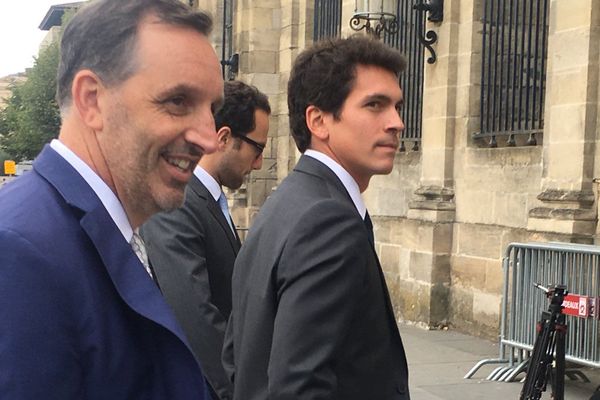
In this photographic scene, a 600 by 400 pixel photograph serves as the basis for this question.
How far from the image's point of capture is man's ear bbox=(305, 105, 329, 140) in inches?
99.1

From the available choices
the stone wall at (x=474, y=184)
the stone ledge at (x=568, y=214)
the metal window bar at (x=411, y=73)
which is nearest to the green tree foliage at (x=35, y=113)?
the metal window bar at (x=411, y=73)

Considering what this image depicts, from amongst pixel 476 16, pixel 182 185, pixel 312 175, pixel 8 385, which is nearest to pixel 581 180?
pixel 476 16

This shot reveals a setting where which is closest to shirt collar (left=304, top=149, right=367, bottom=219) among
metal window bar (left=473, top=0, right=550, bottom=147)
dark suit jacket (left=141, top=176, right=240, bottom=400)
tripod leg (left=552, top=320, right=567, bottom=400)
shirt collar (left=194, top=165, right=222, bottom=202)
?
dark suit jacket (left=141, top=176, right=240, bottom=400)

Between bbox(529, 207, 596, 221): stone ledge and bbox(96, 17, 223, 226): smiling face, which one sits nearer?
bbox(96, 17, 223, 226): smiling face

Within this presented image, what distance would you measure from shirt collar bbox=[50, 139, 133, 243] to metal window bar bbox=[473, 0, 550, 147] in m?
6.88

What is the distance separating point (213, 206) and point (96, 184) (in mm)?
1954

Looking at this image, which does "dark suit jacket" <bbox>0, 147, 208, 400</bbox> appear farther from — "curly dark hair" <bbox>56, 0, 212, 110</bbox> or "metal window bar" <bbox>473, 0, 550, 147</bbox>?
"metal window bar" <bbox>473, 0, 550, 147</bbox>

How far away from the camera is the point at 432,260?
884 cm

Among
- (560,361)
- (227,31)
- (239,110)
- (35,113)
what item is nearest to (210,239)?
(239,110)

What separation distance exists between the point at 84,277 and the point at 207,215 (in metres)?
2.05

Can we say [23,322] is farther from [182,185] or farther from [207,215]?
[207,215]

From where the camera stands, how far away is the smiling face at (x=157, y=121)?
1.42 metres

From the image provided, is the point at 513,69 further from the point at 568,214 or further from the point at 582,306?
the point at 582,306

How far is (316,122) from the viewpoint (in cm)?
254
